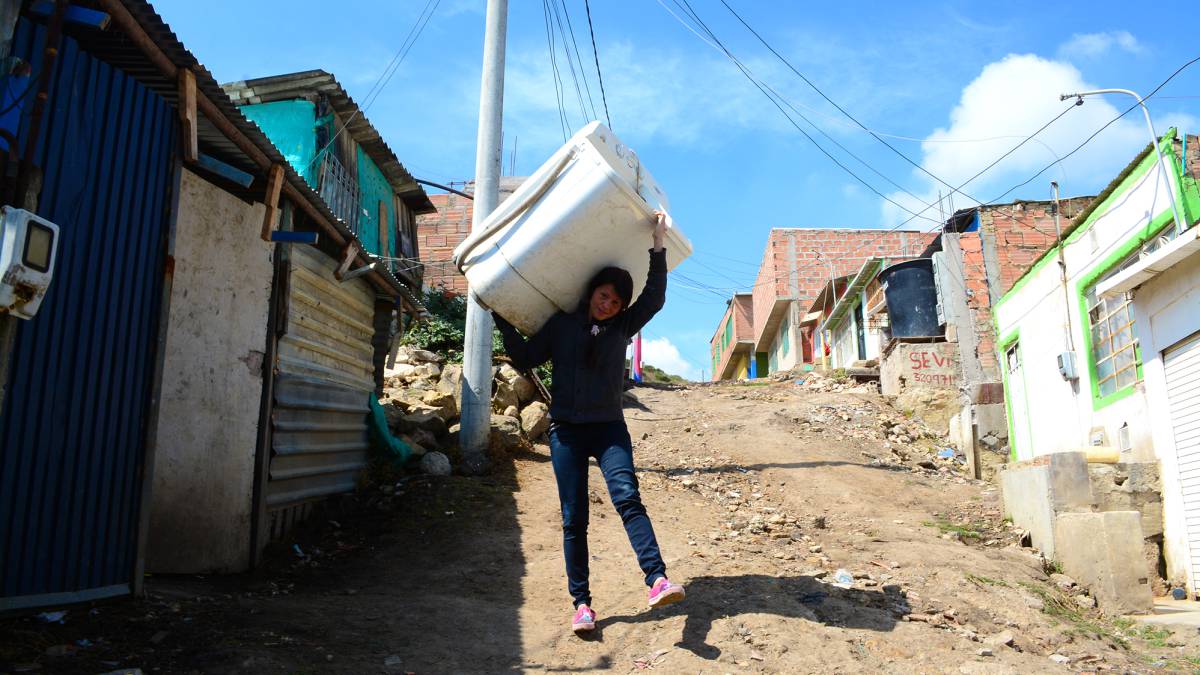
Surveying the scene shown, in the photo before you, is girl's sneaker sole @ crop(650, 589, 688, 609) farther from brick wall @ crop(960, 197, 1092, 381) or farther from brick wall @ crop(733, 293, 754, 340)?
brick wall @ crop(733, 293, 754, 340)

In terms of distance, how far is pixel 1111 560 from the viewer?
5.29 metres

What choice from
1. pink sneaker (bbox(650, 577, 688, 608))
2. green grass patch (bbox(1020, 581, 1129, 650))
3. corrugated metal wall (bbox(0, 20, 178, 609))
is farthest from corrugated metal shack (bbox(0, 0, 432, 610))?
green grass patch (bbox(1020, 581, 1129, 650))

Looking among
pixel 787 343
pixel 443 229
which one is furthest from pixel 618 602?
pixel 787 343

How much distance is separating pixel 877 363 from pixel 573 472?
16286 mm

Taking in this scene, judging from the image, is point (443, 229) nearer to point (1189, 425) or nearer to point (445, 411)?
point (445, 411)

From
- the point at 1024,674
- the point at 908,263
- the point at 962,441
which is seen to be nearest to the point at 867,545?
the point at 1024,674

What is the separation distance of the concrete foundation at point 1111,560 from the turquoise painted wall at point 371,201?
1130cm

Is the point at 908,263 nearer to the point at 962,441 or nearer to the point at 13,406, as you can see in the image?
the point at 962,441

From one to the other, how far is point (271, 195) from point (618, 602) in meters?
3.35

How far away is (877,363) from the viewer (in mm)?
18500

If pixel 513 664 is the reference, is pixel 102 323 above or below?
above

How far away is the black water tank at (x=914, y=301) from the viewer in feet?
54.5

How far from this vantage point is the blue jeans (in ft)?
11.3

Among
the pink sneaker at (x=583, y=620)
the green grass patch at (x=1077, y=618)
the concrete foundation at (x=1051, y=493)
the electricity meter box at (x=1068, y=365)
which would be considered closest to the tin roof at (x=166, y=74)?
the pink sneaker at (x=583, y=620)
